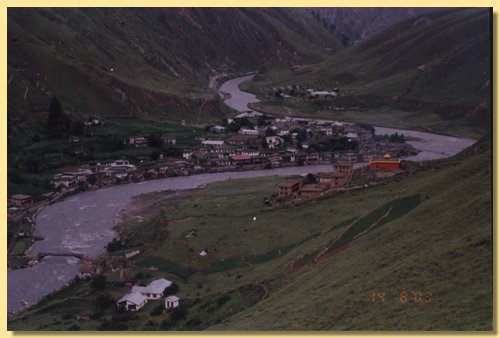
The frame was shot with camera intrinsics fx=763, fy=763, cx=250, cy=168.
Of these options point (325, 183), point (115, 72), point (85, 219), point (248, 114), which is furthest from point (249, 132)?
point (325, 183)

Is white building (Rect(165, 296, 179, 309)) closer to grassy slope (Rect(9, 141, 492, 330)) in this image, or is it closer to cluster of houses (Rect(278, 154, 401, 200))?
grassy slope (Rect(9, 141, 492, 330))

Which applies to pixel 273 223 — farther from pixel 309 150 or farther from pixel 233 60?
pixel 233 60

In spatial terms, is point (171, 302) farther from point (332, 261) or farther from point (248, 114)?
point (248, 114)

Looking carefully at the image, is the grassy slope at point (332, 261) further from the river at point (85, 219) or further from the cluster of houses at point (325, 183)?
the river at point (85, 219)

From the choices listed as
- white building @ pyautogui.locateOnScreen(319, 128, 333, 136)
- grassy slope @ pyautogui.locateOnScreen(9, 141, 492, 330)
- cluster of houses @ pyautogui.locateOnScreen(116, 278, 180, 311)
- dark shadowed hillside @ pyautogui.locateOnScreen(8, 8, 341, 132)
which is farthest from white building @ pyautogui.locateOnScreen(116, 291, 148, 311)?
white building @ pyautogui.locateOnScreen(319, 128, 333, 136)

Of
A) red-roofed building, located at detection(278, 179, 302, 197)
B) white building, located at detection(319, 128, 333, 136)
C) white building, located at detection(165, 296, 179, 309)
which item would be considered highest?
white building, located at detection(319, 128, 333, 136)

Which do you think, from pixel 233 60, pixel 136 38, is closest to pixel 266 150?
pixel 136 38
